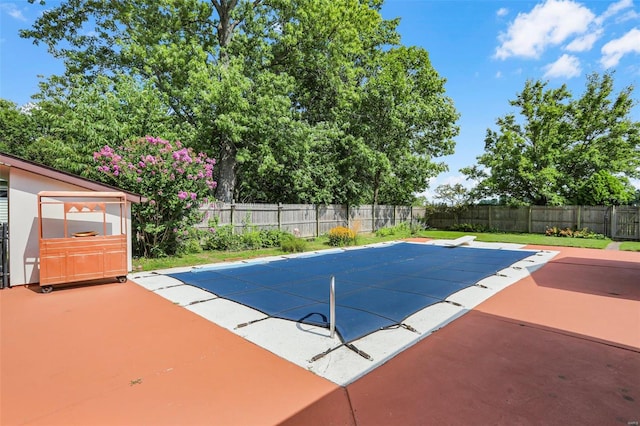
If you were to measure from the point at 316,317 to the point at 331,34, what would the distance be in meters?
13.4

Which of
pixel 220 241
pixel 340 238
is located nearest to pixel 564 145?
pixel 340 238

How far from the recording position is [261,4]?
1375cm

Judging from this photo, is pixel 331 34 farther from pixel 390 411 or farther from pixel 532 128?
pixel 390 411

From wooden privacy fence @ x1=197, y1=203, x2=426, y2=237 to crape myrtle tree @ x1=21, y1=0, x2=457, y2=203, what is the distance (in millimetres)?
713

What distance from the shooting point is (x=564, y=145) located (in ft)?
56.2

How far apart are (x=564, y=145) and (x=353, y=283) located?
58.8 ft

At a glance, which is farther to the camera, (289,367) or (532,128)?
(532,128)

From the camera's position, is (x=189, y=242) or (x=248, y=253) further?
(x=248, y=253)

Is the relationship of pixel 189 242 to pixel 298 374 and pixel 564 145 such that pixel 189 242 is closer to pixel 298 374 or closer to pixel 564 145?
pixel 298 374

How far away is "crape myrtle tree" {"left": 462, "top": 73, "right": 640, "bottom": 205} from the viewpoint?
52.6 ft

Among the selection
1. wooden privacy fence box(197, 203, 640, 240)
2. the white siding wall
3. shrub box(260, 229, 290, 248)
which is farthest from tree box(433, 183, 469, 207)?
the white siding wall

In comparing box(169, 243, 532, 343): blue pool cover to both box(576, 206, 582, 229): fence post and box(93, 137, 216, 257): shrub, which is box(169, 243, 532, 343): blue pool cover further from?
box(576, 206, 582, 229): fence post

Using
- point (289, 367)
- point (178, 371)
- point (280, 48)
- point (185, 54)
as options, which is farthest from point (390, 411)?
point (280, 48)

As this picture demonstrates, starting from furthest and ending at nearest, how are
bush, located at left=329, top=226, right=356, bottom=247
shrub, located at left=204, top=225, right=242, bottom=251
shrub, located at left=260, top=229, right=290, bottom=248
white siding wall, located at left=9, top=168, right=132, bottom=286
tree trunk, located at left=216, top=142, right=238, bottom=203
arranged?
tree trunk, located at left=216, top=142, right=238, bottom=203
bush, located at left=329, top=226, right=356, bottom=247
shrub, located at left=260, top=229, right=290, bottom=248
shrub, located at left=204, top=225, right=242, bottom=251
white siding wall, located at left=9, top=168, right=132, bottom=286
